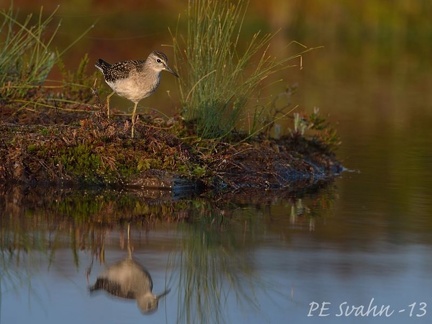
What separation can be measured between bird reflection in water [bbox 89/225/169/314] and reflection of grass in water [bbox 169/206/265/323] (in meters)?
0.17

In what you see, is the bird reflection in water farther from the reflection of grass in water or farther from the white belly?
the white belly

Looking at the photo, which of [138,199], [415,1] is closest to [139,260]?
[138,199]

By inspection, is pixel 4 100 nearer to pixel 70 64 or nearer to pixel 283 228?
pixel 283 228

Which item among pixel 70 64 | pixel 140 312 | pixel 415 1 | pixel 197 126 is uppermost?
pixel 415 1

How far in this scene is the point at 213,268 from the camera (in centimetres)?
785

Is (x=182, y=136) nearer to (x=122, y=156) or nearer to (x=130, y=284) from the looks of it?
(x=122, y=156)

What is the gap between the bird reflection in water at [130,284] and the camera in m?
7.04

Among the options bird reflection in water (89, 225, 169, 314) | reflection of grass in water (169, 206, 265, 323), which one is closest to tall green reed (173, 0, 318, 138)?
reflection of grass in water (169, 206, 265, 323)

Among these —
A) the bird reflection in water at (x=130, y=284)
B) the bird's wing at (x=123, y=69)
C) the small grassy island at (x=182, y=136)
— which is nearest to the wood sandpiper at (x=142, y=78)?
the bird's wing at (x=123, y=69)

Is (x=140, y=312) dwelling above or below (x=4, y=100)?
below

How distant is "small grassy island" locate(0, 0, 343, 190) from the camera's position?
410 inches

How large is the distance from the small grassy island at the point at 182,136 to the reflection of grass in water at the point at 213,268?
1.12 meters

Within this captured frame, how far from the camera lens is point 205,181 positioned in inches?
413

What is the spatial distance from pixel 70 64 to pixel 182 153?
31.6 ft
